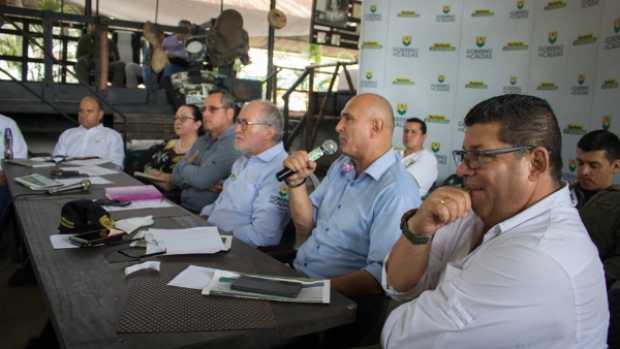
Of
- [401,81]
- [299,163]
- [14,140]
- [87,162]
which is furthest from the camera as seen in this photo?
[401,81]

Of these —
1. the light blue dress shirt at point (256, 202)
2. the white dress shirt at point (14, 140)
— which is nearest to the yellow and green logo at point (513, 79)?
the light blue dress shirt at point (256, 202)

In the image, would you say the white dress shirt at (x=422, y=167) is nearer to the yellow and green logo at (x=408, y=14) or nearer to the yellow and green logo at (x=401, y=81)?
the yellow and green logo at (x=401, y=81)

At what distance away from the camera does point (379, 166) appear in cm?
194

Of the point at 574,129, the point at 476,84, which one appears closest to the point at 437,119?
the point at 476,84

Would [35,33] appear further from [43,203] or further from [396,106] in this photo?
[43,203]

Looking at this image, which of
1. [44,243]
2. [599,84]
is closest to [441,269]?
[44,243]

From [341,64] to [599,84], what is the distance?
379 centimetres

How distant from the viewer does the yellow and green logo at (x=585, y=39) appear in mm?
4438

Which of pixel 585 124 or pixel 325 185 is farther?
pixel 585 124

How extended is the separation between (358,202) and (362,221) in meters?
0.08

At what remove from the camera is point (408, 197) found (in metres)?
1.81

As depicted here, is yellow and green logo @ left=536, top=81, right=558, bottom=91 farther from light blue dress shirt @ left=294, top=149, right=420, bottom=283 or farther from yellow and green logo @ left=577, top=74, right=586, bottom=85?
light blue dress shirt @ left=294, top=149, right=420, bottom=283

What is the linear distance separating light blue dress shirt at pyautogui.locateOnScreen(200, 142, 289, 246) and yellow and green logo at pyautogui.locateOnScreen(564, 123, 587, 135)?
10.6 feet

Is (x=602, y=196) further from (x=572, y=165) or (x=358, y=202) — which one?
(x=572, y=165)
